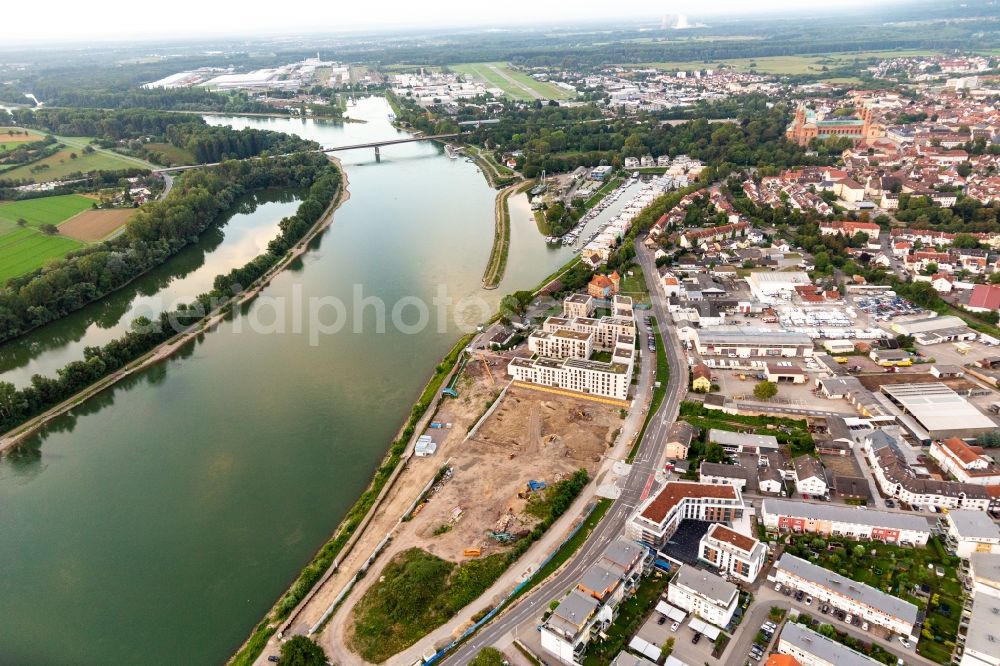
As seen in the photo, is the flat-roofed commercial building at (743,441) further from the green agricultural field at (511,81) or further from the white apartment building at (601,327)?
the green agricultural field at (511,81)

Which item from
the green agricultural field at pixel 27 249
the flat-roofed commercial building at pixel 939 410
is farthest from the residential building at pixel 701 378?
the green agricultural field at pixel 27 249

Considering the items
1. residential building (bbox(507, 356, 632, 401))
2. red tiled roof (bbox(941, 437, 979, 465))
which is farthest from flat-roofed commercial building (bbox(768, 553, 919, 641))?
residential building (bbox(507, 356, 632, 401))

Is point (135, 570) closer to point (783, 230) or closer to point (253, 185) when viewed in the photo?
point (783, 230)

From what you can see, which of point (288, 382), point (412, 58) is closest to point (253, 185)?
point (288, 382)

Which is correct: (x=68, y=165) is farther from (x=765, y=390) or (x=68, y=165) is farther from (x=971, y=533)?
(x=971, y=533)

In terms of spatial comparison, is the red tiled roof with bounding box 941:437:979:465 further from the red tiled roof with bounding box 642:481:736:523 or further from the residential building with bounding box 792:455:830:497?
the red tiled roof with bounding box 642:481:736:523

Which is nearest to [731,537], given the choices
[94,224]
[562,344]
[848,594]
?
[848,594]
